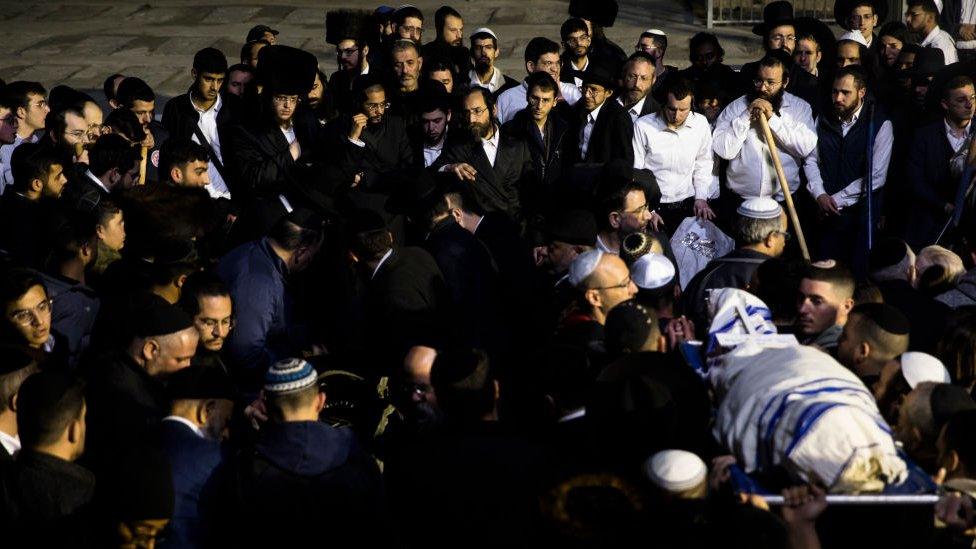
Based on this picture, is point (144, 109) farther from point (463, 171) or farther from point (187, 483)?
point (187, 483)

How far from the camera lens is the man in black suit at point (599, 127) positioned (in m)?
8.59

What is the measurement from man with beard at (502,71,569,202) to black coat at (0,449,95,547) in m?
4.95

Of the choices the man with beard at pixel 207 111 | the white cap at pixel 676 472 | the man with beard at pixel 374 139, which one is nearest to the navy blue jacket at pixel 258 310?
the man with beard at pixel 374 139

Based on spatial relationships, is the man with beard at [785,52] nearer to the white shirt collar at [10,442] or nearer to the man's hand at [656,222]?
the man's hand at [656,222]

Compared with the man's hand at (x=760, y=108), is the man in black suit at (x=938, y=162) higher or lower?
lower

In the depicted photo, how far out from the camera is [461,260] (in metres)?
6.79

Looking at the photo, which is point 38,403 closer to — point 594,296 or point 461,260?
point 594,296

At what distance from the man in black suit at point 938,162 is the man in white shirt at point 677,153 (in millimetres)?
1527

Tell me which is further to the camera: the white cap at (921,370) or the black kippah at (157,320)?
the black kippah at (157,320)

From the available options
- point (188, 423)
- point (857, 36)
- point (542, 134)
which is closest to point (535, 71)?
point (542, 134)

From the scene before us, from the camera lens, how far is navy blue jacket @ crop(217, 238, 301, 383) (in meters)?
6.25

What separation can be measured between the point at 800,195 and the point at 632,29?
7.10 m

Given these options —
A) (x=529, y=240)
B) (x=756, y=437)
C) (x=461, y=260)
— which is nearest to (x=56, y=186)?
(x=461, y=260)

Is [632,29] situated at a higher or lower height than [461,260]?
lower
